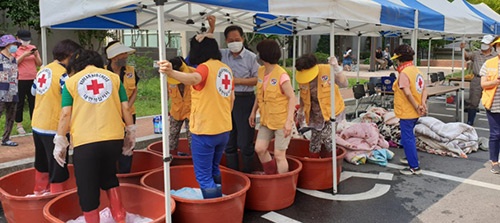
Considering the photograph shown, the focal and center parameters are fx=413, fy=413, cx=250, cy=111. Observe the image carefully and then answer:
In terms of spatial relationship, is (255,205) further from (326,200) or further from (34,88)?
(34,88)

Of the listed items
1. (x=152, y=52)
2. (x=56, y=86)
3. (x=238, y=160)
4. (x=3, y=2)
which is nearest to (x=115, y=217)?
(x=56, y=86)

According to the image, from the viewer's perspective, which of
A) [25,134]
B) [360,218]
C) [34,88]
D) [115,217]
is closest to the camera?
[115,217]

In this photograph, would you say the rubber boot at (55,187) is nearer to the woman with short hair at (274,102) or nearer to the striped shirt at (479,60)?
the woman with short hair at (274,102)

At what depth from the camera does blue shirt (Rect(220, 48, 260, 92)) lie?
4320 mm

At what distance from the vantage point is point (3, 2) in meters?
10.4

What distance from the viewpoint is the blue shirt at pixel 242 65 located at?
4.32 m

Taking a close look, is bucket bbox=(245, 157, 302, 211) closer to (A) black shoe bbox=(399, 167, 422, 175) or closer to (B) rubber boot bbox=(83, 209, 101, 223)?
(B) rubber boot bbox=(83, 209, 101, 223)

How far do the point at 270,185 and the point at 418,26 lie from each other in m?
3.47

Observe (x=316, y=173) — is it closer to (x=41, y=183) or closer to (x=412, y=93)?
(x=412, y=93)

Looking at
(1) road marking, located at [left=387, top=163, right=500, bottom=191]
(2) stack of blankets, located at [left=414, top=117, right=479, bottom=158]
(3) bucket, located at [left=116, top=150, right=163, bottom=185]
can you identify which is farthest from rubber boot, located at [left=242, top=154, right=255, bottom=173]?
(2) stack of blankets, located at [left=414, top=117, right=479, bottom=158]

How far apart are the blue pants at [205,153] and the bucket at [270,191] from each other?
0.59 meters

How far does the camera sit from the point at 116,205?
3.36 metres

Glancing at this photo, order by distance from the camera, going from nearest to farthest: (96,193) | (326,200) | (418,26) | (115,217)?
(96,193)
(115,217)
(326,200)
(418,26)

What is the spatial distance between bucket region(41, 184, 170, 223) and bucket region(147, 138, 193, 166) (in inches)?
43.5
